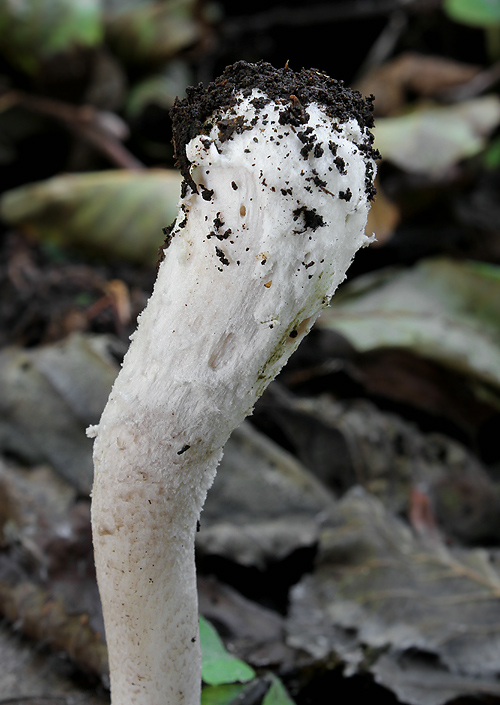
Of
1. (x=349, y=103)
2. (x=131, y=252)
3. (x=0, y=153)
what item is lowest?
(x=349, y=103)

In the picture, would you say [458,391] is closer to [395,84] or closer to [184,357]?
[184,357]

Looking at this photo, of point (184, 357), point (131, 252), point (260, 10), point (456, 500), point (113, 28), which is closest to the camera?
point (184, 357)

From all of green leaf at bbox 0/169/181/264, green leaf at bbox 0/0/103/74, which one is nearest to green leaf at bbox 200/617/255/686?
green leaf at bbox 0/169/181/264

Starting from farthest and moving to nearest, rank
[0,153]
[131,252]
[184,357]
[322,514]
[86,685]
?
[0,153]
[131,252]
[322,514]
[86,685]
[184,357]

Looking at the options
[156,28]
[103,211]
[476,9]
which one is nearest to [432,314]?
[103,211]

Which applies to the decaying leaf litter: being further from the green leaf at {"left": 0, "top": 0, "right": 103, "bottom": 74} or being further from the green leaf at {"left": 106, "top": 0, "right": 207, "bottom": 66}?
the green leaf at {"left": 106, "top": 0, "right": 207, "bottom": 66}

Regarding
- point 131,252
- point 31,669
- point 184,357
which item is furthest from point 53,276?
point 184,357
